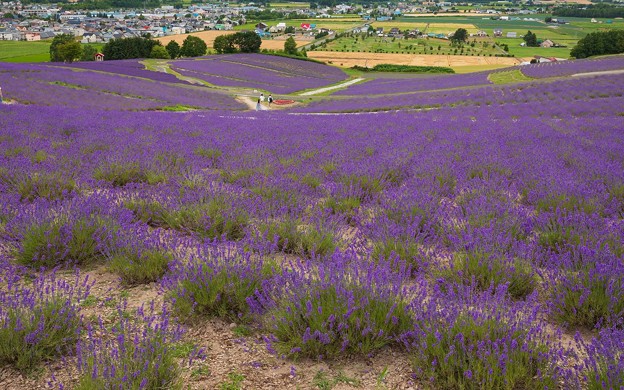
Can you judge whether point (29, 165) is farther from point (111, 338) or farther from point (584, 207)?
point (584, 207)

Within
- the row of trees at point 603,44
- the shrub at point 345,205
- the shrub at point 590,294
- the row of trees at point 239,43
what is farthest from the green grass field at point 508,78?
the row of trees at point 239,43

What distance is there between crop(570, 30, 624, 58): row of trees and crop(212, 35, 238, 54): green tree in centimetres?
5666

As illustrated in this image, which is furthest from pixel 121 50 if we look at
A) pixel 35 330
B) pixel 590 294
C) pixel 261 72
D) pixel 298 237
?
pixel 590 294

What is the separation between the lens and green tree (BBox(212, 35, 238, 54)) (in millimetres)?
77213

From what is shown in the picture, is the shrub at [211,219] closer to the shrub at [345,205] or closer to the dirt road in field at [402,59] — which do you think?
the shrub at [345,205]

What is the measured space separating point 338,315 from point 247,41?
80.2 metres

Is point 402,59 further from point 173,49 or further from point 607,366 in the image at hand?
point 607,366

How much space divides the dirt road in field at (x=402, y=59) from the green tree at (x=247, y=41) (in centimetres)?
1104

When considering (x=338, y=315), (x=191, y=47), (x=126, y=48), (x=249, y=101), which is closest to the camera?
(x=338, y=315)

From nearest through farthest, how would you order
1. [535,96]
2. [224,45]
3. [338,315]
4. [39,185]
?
[338,315] → [39,185] → [535,96] → [224,45]

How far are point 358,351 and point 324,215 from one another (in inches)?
80.3

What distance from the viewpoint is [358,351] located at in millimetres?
2996

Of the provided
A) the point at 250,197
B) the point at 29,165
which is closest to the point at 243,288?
the point at 250,197

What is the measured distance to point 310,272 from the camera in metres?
3.39
